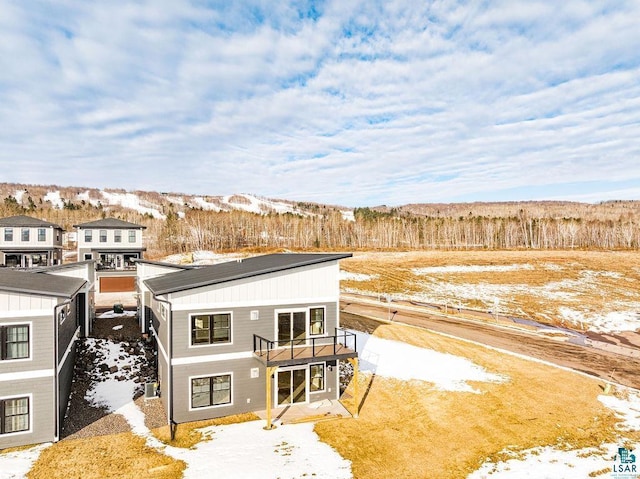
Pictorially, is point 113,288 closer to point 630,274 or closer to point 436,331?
point 436,331

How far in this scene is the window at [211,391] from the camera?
59.9ft

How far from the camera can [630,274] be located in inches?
2547

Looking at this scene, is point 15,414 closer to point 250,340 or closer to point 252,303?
point 250,340

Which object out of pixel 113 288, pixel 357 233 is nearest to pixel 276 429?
pixel 113 288

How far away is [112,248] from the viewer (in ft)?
151

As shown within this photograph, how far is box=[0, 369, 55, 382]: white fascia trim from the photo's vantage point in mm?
15406

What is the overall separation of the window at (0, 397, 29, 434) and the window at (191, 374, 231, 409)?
6.32 meters

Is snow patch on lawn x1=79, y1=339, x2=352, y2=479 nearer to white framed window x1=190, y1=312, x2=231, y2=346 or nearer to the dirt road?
white framed window x1=190, y1=312, x2=231, y2=346

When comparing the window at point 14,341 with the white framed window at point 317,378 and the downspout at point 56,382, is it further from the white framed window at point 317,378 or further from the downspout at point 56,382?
the white framed window at point 317,378

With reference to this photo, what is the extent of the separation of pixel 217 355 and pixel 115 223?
3458cm

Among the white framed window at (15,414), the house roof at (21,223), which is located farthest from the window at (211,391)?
the house roof at (21,223)

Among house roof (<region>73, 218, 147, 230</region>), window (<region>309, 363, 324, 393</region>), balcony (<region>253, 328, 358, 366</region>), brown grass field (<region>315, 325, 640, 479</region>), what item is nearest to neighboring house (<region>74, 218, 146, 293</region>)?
house roof (<region>73, 218, 147, 230</region>)

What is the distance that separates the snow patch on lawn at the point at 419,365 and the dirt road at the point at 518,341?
4766mm

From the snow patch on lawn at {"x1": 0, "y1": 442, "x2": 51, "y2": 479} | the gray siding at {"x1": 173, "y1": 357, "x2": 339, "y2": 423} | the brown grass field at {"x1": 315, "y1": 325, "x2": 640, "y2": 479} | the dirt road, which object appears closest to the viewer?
the snow patch on lawn at {"x1": 0, "y1": 442, "x2": 51, "y2": 479}
